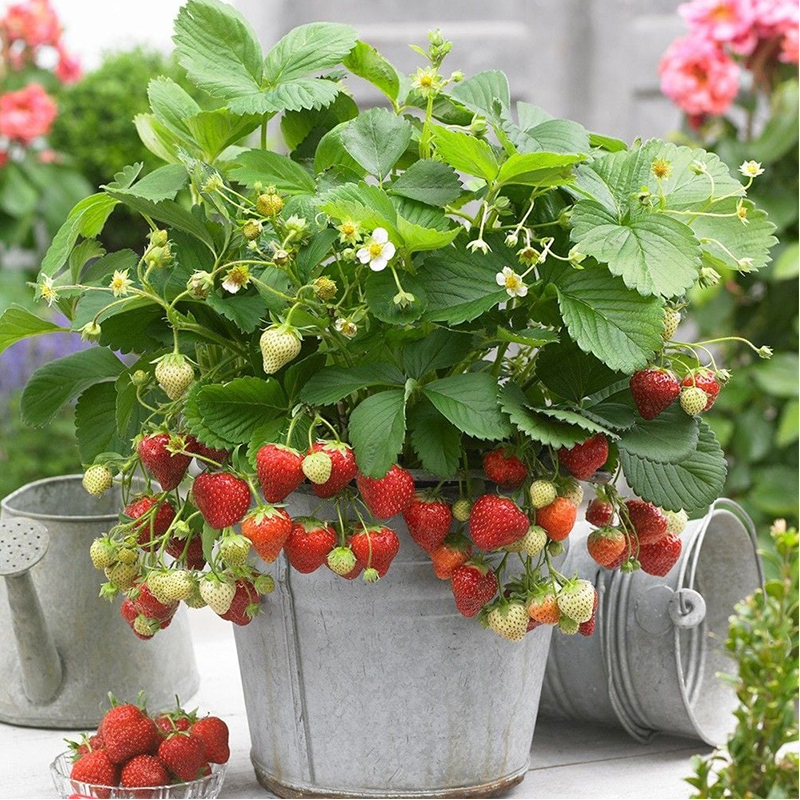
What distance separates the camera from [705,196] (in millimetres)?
719

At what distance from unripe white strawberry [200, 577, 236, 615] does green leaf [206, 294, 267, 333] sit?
14cm

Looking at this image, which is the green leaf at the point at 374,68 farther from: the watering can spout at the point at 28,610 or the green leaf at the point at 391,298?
the watering can spout at the point at 28,610

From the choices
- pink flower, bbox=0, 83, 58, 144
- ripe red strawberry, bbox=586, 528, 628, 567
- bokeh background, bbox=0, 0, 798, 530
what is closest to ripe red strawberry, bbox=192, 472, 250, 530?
ripe red strawberry, bbox=586, 528, 628, 567

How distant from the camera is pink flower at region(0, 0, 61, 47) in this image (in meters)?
2.63

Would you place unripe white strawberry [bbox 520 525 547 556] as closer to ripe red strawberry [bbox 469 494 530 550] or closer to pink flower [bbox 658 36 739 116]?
ripe red strawberry [bbox 469 494 530 550]

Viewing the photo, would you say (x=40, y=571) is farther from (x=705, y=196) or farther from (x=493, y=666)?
(x=705, y=196)

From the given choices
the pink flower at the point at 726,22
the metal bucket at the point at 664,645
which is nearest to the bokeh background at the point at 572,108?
the pink flower at the point at 726,22

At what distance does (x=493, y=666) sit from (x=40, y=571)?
0.35 m

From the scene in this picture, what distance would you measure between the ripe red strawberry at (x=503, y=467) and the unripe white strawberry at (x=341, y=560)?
93 mm

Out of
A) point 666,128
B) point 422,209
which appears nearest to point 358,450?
point 422,209

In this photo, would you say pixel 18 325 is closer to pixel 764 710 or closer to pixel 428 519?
pixel 428 519

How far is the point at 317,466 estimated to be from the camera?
613mm

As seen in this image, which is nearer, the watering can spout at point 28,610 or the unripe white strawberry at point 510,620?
the unripe white strawberry at point 510,620

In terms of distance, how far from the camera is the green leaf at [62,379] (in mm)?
779
